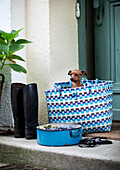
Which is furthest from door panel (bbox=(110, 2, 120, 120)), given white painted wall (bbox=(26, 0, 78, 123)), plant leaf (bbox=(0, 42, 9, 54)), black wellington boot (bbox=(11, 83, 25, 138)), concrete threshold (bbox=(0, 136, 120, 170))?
plant leaf (bbox=(0, 42, 9, 54))

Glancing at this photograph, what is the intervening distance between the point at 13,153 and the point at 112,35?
160 cm

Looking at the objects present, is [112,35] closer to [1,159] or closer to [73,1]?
[73,1]

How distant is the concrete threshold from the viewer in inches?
81.0

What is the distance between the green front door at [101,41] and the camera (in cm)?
328

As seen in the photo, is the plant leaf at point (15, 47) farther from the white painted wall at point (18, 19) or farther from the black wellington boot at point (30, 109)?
the white painted wall at point (18, 19)

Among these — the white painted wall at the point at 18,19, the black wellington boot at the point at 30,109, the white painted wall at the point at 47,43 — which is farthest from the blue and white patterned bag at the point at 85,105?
the white painted wall at the point at 18,19

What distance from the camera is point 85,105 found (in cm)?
269

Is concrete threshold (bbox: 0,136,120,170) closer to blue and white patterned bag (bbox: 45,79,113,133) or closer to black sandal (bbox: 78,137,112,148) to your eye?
black sandal (bbox: 78,137,112,148)

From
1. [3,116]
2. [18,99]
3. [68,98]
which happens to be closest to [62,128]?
[68,98]

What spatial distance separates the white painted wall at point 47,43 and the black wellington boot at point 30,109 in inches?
18.3

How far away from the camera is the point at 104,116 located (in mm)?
2707

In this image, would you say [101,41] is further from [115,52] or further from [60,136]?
[60,136]

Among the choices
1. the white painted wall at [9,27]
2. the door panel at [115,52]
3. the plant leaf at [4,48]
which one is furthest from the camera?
the door panel at [115,52]

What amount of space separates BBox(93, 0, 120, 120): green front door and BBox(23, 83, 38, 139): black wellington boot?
0.99m
